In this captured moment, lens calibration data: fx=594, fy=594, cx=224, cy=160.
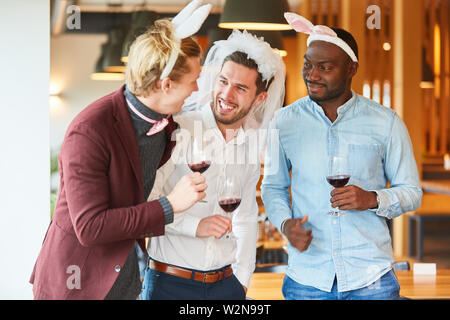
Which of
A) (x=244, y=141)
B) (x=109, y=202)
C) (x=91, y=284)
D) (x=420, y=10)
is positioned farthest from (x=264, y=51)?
(x=420, y=10)

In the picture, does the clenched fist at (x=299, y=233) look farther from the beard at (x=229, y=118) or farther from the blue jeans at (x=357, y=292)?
the beard at (x=229, y=118)

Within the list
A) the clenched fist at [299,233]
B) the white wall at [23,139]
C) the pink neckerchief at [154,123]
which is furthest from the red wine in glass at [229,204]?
the white wall at [23,139]

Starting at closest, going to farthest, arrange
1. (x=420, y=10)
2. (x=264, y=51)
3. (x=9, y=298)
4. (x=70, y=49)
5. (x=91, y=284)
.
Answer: (x=91, y=284), (x=264, y=51), (x=70, y=49), (x=9, y=298), (x=420, y=10)

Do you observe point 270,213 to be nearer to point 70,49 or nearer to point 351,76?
point 351,76

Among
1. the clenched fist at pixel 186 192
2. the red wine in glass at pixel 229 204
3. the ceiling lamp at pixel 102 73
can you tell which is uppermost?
the ceiling lamp at pixel 102 73

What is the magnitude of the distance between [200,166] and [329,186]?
1.72 ft

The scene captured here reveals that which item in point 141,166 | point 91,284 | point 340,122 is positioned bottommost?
point 91,284

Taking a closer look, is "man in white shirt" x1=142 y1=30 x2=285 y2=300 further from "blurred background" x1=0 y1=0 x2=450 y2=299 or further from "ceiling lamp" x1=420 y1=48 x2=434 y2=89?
"ceiling lamp" x1=420 y1=48 x2=434 y2=89

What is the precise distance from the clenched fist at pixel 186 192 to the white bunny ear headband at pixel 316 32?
78 centimetres

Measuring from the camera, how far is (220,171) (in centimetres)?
238

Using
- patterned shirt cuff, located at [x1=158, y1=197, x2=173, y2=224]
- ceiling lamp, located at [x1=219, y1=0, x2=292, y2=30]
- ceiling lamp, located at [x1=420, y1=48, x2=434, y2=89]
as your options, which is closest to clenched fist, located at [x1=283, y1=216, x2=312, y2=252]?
patterned shirt cuff, located at [x1=158, y1=197, x2=173, y2=224]

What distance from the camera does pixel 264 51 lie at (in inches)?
93.7

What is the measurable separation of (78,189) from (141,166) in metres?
0.29

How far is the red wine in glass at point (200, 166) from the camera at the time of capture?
7.63 feet
